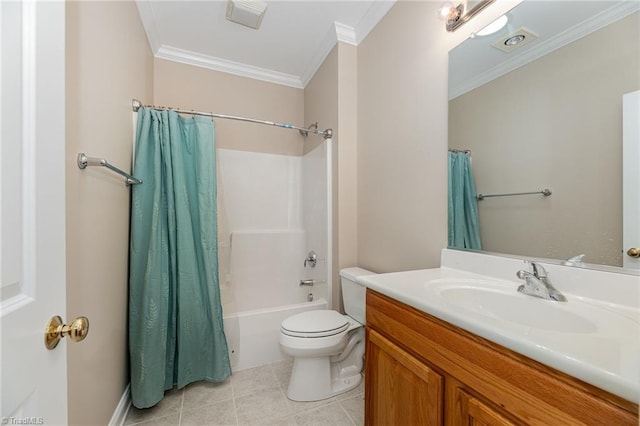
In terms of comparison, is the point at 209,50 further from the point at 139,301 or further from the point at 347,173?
the point at 139,301

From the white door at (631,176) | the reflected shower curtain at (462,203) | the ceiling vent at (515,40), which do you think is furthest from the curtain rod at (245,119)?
the white door at (631,176)

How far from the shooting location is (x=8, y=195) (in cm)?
42

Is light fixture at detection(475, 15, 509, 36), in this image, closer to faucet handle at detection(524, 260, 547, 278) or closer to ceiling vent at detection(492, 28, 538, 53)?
ceiling vent at detection(492, 28, 538, 53)

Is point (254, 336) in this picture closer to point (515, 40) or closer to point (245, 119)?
point (245, 119)

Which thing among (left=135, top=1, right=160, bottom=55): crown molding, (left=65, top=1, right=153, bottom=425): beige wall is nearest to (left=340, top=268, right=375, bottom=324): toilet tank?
(left=65, top=1, right=153, bottom=425): beige wall

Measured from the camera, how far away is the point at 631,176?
74cm

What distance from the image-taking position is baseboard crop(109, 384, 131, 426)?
4.19 ft

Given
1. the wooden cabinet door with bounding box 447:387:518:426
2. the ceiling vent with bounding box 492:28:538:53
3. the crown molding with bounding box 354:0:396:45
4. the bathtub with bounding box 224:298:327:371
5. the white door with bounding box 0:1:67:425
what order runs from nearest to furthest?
the white door with bounding box 0:1:67:425
the wooden cabinet door with bounding box 447:387:518:426
the ceiling vent with bounding box 492:28:538:53
the crown molding with bounding box 354:0:396:45
the bathtub with bounding box 224:298:327:371

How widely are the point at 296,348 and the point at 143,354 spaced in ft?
2.80

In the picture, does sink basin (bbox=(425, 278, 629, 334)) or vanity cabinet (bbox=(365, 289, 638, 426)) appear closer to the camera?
vanity cabinet (bbox=(365, 289, 638, 426))

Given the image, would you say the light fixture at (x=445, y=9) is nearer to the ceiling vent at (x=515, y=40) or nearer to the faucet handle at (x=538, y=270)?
the ceiling vent at (x=515, y=40)

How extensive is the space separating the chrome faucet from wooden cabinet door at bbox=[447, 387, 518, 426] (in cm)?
42

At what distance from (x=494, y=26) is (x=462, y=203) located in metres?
0.75

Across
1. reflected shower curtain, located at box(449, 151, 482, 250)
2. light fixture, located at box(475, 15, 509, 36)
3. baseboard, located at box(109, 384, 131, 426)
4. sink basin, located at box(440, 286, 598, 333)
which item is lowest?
baseboard, located at box(109, 384, 131, 426)
